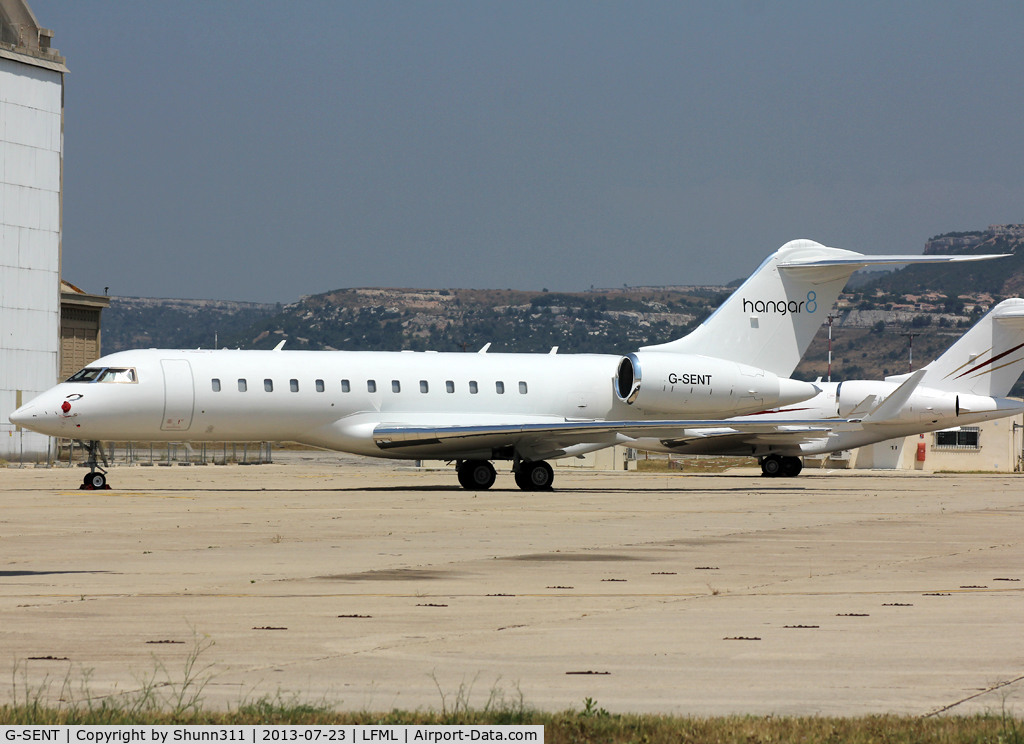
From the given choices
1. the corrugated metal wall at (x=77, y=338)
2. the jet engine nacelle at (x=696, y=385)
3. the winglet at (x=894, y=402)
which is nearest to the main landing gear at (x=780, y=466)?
the jet engine nacelle at (x=696, y=385)

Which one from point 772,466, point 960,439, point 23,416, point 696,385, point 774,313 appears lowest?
point 772,466

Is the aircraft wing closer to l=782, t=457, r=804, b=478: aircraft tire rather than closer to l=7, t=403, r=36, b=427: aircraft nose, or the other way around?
l=7, t=403, r=36, b=427: aircraft nose

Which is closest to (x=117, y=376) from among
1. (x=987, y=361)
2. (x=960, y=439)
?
(x=987, y=361)

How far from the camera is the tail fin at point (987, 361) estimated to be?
50.5 meters

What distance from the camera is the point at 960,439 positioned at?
68.3m

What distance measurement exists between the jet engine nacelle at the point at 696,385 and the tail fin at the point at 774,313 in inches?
18.4

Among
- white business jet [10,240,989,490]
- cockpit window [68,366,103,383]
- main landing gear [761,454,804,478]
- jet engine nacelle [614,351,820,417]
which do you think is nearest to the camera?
cockpit window [68,366,103,383]

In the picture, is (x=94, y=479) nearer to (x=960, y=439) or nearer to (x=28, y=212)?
(x=28, y=212)

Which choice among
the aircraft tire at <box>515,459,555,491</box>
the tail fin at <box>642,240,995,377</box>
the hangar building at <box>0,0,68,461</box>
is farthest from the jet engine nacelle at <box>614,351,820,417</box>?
the hangar building at <box>0,0,68,461</box>

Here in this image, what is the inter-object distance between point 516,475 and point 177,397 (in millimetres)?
8957

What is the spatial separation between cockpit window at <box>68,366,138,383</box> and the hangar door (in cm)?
80

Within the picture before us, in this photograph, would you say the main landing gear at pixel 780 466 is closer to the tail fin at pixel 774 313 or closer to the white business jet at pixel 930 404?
the white business jet at pixel 930 404

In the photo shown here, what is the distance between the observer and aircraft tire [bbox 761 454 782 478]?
50.6 m

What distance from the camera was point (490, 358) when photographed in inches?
1411
